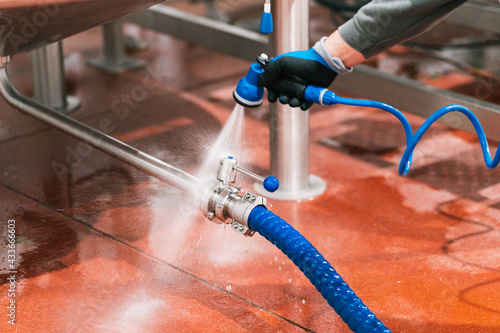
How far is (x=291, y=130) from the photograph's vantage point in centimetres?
178

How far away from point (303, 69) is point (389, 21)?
0.17m

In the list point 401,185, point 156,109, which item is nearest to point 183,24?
point 156,109

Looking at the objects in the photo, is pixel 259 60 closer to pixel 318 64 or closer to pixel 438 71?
pixel 318 64

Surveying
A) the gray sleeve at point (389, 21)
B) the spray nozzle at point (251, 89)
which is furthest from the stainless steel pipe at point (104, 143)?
the gray sleeve at point (389, 21)

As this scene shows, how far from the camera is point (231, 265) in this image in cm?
154

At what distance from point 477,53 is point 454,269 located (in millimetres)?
1661

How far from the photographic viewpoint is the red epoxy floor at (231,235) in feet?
4.49

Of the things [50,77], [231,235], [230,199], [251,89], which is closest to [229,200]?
[230,199]

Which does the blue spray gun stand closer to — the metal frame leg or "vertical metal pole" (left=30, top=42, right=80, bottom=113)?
"vertical metal pole" (left=30, top=42, right=80, bottom=113)

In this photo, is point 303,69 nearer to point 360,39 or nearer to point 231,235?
point 360,39

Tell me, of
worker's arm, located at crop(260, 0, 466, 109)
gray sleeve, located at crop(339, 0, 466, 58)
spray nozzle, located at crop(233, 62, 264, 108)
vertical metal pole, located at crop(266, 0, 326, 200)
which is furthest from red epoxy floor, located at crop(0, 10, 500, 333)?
gray sleeve, located at crop(339, 0, 466, 58)

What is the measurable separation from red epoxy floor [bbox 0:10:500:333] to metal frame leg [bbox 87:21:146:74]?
45 centimetres

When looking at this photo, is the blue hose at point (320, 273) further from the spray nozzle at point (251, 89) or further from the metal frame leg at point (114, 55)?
the metal frame leg at point (114, 55)

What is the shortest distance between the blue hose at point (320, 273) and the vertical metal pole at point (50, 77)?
1.27 metres
